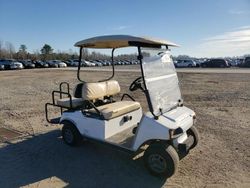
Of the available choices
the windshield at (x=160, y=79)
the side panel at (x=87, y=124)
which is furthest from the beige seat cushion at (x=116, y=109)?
the windshield at (x=160, y=79)

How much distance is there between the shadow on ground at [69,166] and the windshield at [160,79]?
1.03 meters

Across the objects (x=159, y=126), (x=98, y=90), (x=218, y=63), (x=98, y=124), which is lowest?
(x=218, y=63)

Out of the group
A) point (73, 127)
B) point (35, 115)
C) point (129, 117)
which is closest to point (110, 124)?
point (129, 117)

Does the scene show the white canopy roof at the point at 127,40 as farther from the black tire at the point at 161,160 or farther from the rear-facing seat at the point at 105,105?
the black tire at the point at 161,160

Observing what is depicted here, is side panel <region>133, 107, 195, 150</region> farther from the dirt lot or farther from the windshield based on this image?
the dirt lot

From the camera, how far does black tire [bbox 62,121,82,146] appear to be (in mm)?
4896

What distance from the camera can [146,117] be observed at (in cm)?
378

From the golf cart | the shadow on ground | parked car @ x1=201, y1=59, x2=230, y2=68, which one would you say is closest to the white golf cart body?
the golf cart

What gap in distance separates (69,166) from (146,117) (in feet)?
4.95

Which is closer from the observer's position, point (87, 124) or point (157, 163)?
point (157, 163)

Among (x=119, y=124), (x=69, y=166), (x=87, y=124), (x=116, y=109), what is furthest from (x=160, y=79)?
(x=69, y=166)

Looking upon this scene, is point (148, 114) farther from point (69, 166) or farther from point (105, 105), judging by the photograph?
point (69, 166)

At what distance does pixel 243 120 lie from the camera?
6.76 meters

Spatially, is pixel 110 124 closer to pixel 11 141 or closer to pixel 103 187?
pixel 103 187
